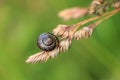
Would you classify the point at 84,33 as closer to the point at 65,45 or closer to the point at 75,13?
the point at 65,45

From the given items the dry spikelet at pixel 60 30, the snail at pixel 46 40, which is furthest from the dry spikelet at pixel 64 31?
the snail at pixel 46 40

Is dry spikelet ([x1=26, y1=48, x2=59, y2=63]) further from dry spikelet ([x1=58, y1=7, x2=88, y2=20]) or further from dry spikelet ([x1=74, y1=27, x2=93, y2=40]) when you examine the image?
dry spikelet ([x1=58, y1=7, x2=88, y2=20])

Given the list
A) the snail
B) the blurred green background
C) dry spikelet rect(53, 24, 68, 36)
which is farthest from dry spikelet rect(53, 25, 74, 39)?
the blurred green background

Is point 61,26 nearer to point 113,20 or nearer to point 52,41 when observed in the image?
point 52,41

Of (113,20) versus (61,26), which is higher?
(113,20)

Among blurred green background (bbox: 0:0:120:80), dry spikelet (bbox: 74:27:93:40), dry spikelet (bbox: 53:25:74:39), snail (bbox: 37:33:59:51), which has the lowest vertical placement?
dry spikelet (bbox: 74:27:93:40)

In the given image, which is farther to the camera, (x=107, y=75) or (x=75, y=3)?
(x=75, y=3)

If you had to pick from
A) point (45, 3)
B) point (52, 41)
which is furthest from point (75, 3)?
point (52, 41)

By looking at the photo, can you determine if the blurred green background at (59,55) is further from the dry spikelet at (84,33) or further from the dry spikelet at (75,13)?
the dry spikelet at (84,33)

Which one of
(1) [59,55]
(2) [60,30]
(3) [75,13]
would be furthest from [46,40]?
(1) [59,55]
